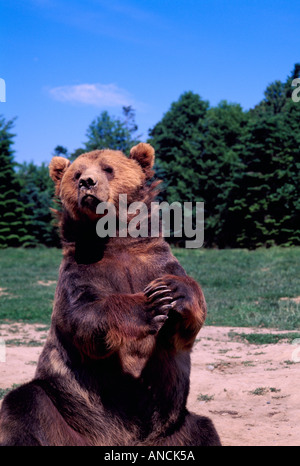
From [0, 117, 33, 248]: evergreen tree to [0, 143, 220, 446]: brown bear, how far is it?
95.0ft

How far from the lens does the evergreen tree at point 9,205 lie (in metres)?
31.7

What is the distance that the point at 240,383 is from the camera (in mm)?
5754

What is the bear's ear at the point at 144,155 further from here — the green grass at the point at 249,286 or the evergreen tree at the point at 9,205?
the evergreen tree at the point at 9,205

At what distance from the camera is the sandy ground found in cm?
438

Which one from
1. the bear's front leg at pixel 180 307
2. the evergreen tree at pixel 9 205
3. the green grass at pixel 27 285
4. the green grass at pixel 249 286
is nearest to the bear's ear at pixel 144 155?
the bear's front leg at pixel 180 307

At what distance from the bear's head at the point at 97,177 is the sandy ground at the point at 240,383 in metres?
2.21

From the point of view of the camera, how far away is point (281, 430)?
429cm

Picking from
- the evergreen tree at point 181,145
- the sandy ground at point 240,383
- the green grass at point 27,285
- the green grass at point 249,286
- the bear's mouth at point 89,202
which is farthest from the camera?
the evergreen tree at point 181,145

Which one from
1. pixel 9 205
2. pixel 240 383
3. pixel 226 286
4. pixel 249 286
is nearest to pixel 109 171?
pixel 240 383

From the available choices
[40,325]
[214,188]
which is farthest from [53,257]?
[214,188]

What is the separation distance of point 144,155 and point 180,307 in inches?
55.5

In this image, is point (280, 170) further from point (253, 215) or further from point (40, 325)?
point (40, 325)

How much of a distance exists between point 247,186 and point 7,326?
24694 millimetres

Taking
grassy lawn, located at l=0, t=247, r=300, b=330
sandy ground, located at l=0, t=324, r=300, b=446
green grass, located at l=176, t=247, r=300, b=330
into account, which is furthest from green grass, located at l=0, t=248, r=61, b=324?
green grass, located at l=176, t=247, r=300, b=330
